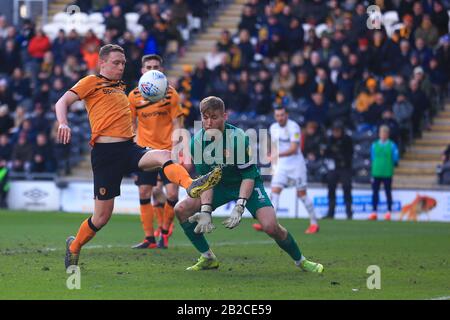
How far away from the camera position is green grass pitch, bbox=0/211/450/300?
9.80 meters

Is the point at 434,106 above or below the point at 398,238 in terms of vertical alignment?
above

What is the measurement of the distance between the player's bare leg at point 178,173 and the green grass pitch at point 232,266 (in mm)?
946

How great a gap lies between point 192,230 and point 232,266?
0.80m

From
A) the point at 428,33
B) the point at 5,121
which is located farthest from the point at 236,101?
the point at 5,121

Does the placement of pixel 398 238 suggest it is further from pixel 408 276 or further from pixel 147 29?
pixel 147 29

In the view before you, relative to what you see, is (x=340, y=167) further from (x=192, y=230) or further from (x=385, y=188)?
(x=192, y=230)

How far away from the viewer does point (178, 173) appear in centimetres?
1091

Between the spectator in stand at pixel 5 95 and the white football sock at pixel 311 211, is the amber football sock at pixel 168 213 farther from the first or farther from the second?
the spectator in stand at pixel 5 95

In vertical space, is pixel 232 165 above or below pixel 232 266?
above

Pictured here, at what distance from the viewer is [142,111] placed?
587 inches

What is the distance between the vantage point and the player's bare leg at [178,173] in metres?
10.5

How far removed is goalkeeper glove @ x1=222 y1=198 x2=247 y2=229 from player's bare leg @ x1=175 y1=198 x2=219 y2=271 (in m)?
0.88
